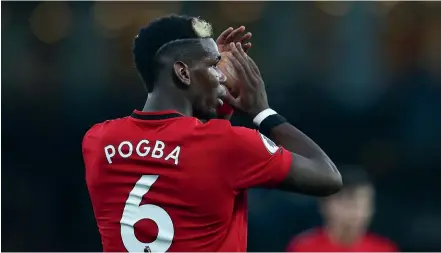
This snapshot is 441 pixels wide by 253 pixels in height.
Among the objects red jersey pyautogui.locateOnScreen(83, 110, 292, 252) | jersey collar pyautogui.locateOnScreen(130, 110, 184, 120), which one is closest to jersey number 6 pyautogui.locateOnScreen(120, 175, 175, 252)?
red jersey pyautogui.locateOnScreen(83, 110, 292, 252)

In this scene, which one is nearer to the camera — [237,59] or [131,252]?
[131,252]

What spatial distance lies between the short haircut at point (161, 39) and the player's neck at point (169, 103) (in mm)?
87

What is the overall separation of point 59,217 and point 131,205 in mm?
4706

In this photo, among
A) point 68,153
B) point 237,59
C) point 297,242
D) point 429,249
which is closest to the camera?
point 237,59

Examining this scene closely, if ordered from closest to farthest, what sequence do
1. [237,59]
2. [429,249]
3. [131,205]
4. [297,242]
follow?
[131,205]
[237,59]
[297,242]
[429,249]

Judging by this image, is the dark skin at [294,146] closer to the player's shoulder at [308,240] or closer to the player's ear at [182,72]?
the player's ear at [182,72]

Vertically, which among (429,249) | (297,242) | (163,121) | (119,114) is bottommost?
(429,249)

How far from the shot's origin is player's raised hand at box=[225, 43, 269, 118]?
10.2 feet

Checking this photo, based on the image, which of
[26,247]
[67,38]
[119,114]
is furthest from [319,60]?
[26,247]

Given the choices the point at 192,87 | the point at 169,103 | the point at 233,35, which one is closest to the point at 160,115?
the point at 169,103

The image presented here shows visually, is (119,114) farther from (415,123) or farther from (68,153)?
(415,123)

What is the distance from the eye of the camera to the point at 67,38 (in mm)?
7711

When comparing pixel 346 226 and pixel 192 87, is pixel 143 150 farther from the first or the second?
pixel 346 226

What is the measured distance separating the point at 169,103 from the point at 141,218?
43cm
